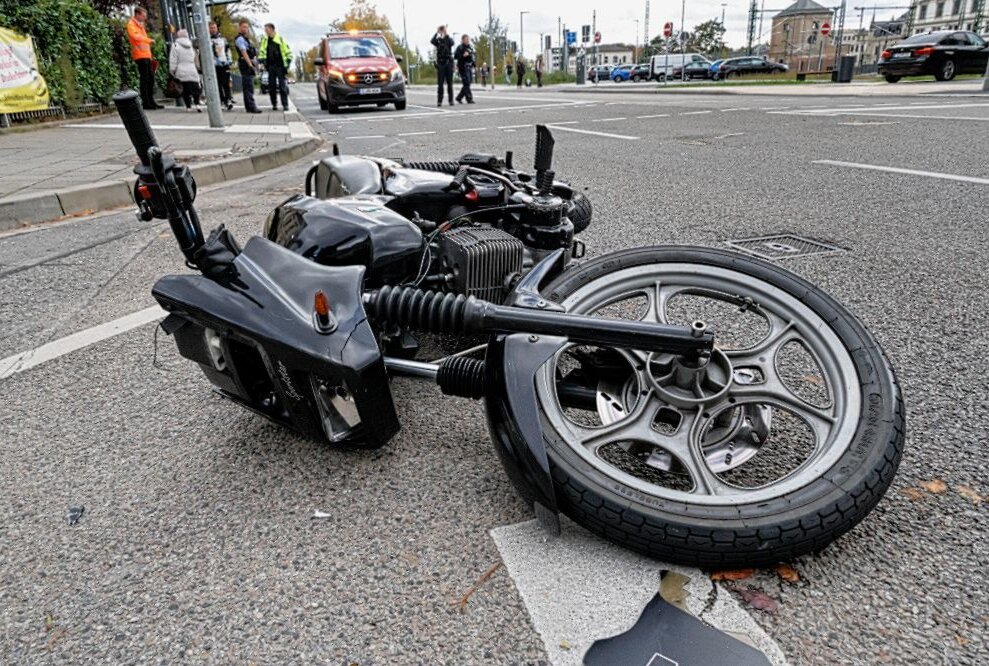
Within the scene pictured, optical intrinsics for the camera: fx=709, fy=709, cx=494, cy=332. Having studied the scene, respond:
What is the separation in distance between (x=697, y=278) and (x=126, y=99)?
1.62 metres

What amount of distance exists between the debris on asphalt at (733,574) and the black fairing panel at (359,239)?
1295mm

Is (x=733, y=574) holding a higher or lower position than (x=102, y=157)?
lower

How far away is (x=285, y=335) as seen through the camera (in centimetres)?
183

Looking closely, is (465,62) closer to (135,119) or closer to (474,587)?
(135,119)

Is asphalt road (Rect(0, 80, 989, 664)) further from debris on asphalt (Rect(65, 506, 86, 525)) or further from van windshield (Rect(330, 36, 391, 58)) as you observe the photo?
van windshield (Rect(330, 36, 391, 58))

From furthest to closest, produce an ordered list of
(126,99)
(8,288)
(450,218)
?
(8,288)
(450,218)
(126,99)

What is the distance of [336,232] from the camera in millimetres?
2246

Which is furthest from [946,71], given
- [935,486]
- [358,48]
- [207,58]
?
[935,486]

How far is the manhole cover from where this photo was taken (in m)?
4.28

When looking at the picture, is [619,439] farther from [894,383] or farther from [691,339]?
[894,383]

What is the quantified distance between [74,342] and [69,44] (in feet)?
45.5

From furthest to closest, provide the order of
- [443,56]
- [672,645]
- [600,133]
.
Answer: [443,56], [600,133], [672,645]

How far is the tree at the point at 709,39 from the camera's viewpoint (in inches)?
3484

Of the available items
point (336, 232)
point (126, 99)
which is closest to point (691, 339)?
point (336, 232)
